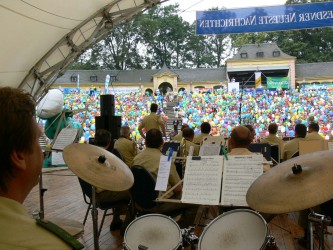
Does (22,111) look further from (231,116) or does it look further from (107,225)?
(231,116)

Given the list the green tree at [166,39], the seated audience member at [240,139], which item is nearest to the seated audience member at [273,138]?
the seated audience member at [240,139]

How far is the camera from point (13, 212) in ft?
2.38

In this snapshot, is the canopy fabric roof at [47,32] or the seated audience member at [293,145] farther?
the canopy fabric roof at [47,32]

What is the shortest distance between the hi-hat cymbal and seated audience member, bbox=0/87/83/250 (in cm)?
119

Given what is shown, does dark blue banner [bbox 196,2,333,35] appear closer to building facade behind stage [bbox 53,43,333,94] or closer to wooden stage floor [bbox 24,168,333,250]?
wooden stage floor [bbox 24,168,333,250]

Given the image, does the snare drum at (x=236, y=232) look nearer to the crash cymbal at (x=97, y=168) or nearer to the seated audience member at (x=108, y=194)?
the crash cymbal at (x=97, y=168)

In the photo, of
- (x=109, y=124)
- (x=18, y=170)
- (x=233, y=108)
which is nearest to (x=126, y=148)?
Result: (x=109, y=124)

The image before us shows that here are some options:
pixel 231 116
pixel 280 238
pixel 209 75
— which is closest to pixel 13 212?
pixel 280 238

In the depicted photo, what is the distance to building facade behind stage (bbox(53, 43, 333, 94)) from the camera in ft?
107

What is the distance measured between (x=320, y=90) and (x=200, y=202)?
85.7 feet

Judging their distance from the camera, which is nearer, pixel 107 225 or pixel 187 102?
pixel 107 225

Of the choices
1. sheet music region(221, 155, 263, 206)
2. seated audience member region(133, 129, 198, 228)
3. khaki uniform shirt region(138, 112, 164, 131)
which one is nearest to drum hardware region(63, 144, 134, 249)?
sheet music region(221, 155, 263, 206)

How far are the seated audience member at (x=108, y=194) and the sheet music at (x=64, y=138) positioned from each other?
727mm

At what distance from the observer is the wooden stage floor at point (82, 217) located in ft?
12.3
